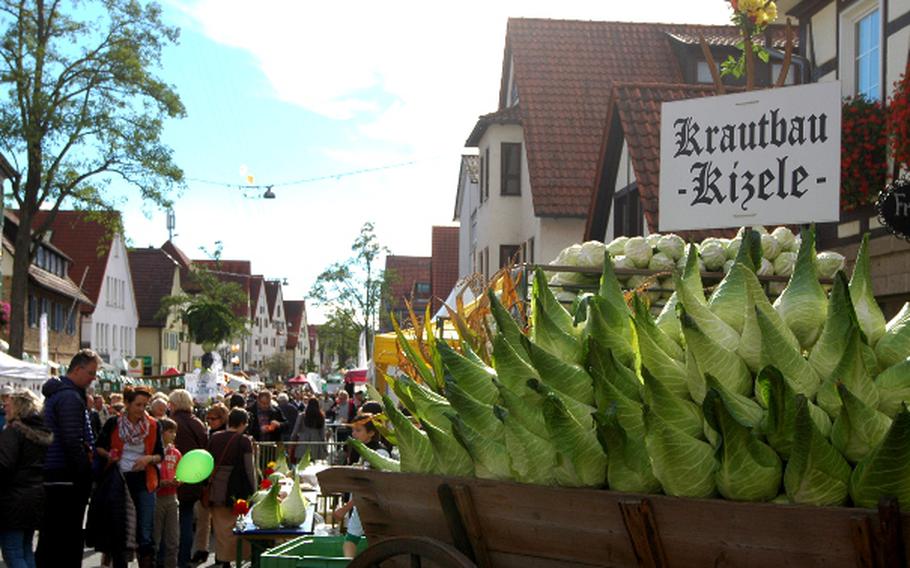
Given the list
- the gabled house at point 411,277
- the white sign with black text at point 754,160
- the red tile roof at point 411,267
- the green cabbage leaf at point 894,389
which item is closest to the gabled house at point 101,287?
the gabled house at point 411,277

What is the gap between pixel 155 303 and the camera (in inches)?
3115

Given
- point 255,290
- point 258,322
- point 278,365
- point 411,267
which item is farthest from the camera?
point 258,322

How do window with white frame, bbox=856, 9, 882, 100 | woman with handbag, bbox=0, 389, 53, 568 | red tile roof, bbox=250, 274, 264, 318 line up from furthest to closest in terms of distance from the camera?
red tile roof, bbox=250, 274, 264, 318 → window with white frame, bbox=856, 9, 882, 100 → woman with handbag, bbox=0, 389, 53, 568

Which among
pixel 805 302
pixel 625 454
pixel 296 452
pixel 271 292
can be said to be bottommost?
pixel 296 452

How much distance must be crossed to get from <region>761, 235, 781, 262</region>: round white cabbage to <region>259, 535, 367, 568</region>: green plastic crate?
2827mm

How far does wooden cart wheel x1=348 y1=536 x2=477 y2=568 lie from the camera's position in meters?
3.54

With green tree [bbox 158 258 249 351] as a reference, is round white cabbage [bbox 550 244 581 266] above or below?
above

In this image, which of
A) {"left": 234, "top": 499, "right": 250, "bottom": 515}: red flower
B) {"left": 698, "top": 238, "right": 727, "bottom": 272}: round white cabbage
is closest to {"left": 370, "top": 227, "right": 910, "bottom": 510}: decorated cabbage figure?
{"left": 698, "top": 238, "right": 727, "bottom": 272}: round white cabbage

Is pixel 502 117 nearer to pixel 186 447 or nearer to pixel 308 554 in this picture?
pixel 186 447

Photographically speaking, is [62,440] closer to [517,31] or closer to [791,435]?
[791,435]

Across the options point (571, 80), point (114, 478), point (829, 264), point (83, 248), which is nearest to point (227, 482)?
point (114, 478)

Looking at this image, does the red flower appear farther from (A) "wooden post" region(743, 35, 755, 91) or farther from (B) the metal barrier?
(A) "wooden post" region(743, 35, 755, 91)

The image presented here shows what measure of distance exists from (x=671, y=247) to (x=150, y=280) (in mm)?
76643

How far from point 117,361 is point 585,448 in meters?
49.6
